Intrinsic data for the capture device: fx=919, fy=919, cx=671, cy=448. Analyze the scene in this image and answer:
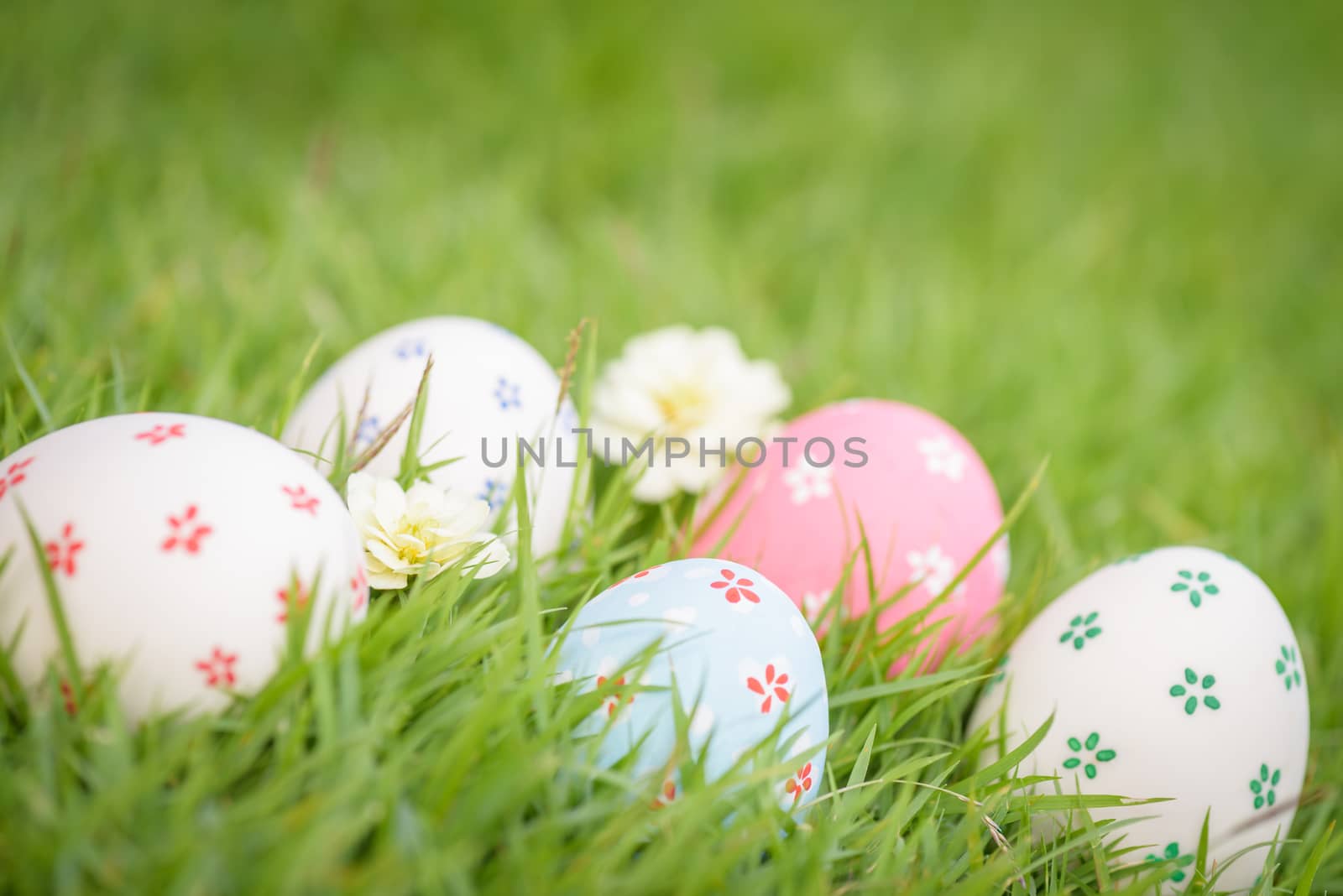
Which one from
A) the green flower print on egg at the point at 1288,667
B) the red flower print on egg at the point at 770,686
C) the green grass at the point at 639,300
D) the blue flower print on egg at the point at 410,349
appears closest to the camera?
the green grass at the point at 639,300

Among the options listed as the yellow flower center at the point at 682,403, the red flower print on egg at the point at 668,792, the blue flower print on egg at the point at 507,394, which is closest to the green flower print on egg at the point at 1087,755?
the red flower print on egg at the point at 668,792

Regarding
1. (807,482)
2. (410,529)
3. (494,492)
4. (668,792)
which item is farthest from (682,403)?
(668,792)

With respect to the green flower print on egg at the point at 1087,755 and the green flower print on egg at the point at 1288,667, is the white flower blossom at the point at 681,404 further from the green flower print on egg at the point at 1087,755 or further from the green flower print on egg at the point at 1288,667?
the green flower print on egg at the point at 1288,667

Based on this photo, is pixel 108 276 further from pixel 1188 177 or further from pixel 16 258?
pixel 1188 177

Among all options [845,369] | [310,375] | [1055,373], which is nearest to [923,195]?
[1055,373]

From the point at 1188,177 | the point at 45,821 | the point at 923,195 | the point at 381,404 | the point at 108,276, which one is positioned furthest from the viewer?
the point at 1188,177
